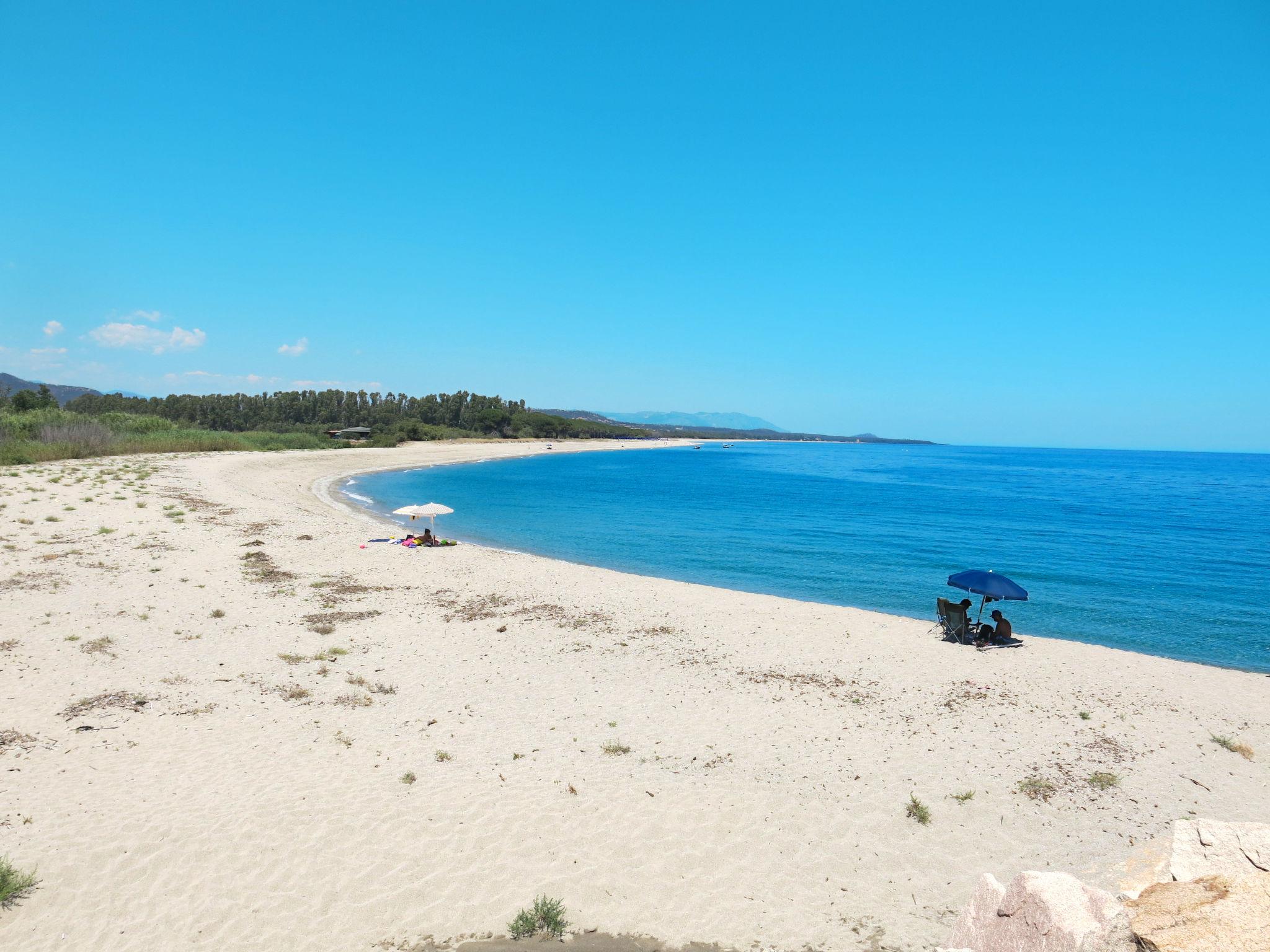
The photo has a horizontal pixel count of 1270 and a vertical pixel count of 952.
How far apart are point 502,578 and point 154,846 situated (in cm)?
1240

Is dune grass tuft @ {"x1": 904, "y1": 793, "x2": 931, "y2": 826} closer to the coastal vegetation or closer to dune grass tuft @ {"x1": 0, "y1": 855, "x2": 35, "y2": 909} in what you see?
dune grass tuft @ {"x1": 0, "y1": 855, "x2": 35, "y2": 909}

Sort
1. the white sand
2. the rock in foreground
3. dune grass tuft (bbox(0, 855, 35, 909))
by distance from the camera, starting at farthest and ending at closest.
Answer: the white sand → dune grass tuft (bbox(0, 855, 35, 909)) → the rock in foreground

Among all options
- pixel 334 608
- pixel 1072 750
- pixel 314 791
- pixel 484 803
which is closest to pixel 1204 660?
pixel 1072 750

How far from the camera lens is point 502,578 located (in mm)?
18516

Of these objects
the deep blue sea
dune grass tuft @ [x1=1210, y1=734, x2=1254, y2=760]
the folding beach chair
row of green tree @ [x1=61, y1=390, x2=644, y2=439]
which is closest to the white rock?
dune grass tuft @ [x1=1210, y1=734, x2=1254, y2=760]

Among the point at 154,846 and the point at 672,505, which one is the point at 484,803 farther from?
the point at 672,505

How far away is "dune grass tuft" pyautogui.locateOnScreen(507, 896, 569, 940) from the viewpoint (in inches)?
212

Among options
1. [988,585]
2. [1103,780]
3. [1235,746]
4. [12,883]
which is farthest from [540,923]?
[988,585]

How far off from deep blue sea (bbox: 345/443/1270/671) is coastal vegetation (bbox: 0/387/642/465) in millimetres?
17326

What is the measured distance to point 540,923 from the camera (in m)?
5.46

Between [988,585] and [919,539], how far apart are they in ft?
63.9

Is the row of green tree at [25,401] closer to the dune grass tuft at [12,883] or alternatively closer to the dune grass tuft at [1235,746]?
the dune grass tuft at [12,883]

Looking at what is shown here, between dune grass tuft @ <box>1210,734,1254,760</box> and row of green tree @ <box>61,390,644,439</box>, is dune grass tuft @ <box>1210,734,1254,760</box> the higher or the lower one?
the lower one

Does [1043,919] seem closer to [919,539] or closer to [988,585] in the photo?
[988,585]
